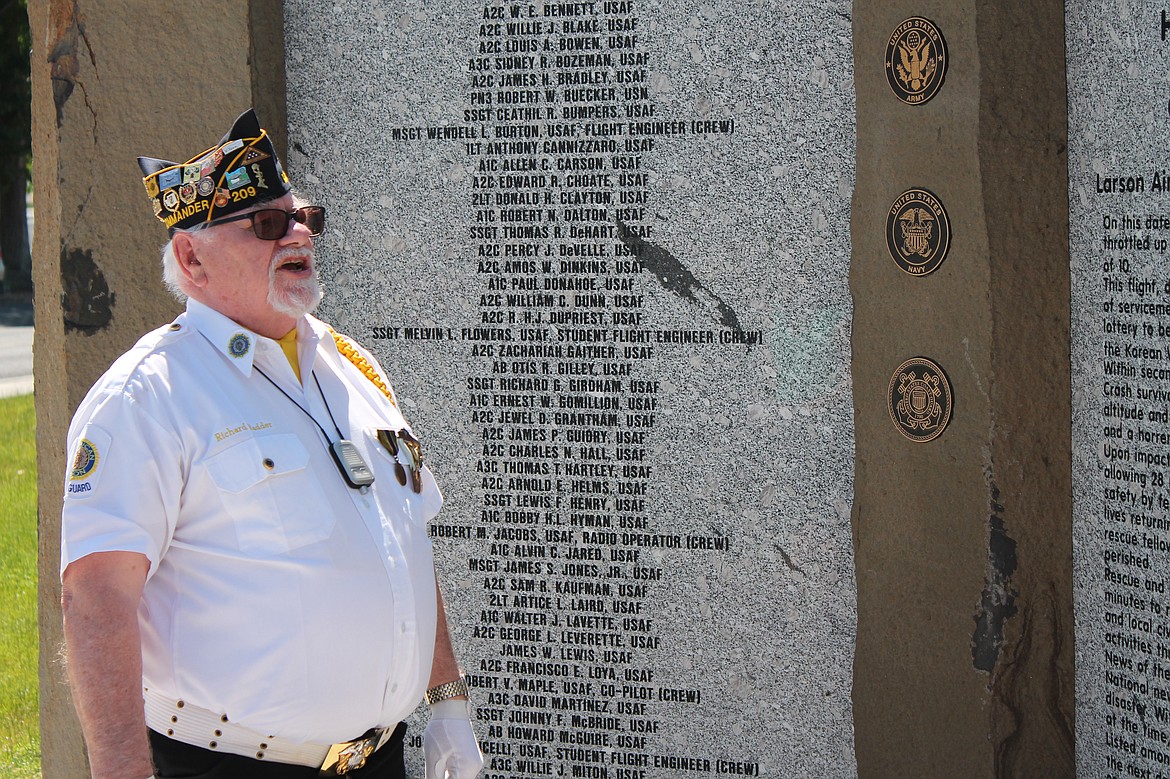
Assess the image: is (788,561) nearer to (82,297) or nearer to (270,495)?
(270,495)

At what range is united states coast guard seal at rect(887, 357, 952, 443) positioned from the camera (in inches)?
131

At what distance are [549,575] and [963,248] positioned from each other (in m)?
1.64

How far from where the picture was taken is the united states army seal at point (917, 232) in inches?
130

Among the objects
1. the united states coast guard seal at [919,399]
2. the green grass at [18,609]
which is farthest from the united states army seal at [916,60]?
the green grass at [18,609]

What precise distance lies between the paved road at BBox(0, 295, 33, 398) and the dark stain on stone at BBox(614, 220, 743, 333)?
30.5 ft

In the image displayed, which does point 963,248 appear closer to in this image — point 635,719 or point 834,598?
point 834,598

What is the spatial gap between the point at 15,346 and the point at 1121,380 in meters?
16.3

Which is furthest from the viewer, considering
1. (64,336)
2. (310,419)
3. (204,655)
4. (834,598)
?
(64,336)

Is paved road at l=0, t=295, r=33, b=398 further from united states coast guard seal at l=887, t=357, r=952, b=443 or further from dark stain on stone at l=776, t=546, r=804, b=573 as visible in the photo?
united states coast guard seal at l=887, t=357, r=952, b=443

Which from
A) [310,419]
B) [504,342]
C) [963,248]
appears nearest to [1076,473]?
[963,248]

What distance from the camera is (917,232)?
11.0 ft

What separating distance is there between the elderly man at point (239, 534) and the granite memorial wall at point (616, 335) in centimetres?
130

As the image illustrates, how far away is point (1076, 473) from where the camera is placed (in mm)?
3426

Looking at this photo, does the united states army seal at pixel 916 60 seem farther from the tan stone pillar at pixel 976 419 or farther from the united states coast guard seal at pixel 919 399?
the united states coast guard seal at pixel 919 399
